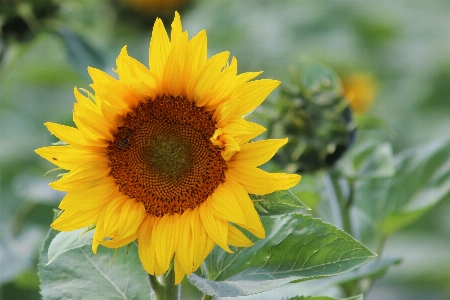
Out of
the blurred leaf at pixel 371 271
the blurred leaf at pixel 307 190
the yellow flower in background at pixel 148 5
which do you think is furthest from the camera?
the yellow flower in background at pixel 148 5

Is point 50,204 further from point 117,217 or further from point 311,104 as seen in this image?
point 117,217

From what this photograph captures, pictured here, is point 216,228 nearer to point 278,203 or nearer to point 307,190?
point 278,203

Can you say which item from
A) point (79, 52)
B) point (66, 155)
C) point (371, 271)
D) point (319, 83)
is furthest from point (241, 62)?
point (66, 155)

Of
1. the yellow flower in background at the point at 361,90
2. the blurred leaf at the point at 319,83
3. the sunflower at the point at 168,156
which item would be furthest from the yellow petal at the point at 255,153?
the yellow flower in background at the point at 361,90

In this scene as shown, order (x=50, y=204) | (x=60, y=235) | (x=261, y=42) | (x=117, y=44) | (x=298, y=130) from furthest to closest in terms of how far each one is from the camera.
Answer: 1. (x=261, y=42)
2. (x=117, y=44)
3. (x=50, y=204)
4. (x=298, y=130)
5. (x=60, y=235)

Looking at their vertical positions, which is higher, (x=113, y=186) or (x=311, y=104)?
(x=311, y=104)

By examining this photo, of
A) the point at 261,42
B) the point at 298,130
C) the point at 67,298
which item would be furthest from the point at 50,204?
the point at 261,42

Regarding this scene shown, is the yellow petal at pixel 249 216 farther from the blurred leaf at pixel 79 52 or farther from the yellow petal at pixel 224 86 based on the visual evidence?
the blurred leaf at pixel 79 52
